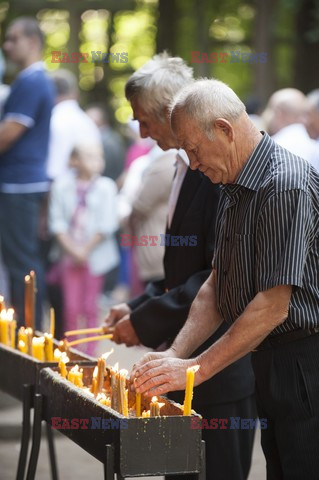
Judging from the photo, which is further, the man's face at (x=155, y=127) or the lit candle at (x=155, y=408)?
the man's face at (x=155, y=127)

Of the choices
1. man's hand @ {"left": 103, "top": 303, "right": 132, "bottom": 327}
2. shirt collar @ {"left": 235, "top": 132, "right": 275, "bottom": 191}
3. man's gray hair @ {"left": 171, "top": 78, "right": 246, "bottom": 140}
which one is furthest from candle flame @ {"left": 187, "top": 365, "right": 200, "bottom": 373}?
man's hand @ {"left": 103, "top": 303, "right": 132, "bottom": 327}

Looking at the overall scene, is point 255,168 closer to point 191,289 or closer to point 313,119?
point 191,289

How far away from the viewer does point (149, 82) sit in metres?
5.32

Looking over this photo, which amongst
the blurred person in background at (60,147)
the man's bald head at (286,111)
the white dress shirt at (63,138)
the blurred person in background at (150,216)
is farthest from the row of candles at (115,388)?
the man's bald head at (286,111)

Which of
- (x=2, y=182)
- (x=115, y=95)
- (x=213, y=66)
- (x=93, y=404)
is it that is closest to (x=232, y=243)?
(x=93, y=404)

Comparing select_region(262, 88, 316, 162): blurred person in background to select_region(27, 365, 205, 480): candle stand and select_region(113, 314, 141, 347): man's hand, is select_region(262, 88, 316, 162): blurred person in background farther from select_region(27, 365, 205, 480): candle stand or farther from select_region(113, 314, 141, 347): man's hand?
select_region(27, 365, 205, 480): candle stand

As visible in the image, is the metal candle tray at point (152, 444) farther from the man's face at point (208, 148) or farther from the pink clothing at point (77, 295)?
the pink clothing at point (77, 295)

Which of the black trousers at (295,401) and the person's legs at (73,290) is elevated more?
the person's legs at (73,290)

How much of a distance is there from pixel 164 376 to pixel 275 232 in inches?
26.5

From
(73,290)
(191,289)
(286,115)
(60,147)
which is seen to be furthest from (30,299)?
(286,115)

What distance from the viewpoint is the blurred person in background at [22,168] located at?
361 inches

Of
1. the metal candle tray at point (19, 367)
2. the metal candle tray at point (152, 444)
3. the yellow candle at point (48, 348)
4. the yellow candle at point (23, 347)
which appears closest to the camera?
the metal candle tray at point (152, 444)

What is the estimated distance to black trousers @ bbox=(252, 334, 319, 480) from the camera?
4.35m

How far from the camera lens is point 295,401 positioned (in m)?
4.36
